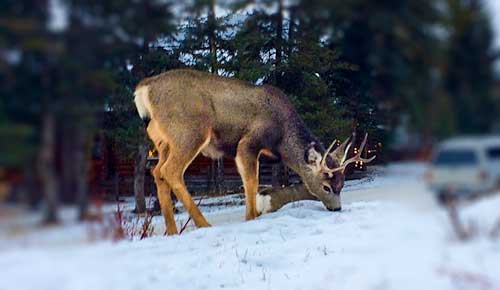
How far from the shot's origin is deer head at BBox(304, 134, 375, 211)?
→ 424 centimetres

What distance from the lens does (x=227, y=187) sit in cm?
551

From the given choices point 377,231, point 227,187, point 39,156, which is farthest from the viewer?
point 227,187

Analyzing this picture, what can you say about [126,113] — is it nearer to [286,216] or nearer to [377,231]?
[286,216]

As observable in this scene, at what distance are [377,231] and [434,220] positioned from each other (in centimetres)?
32

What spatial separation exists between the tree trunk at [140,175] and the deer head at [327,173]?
103cm

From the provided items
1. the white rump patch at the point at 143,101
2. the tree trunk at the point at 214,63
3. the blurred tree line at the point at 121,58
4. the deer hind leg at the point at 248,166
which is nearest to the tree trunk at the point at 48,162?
the blurred tree line at the point at 121,58

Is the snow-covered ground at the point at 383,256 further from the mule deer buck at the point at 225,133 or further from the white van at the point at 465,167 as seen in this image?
the mule deer buck at the point at 225,133

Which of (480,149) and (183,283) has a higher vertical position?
(480,149)

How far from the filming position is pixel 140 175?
12.6 feet

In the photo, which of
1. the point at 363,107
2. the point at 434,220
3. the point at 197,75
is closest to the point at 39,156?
the point at 434,220

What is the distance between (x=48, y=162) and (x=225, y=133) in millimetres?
2451

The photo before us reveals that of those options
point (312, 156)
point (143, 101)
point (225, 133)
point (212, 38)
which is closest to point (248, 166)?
point (225, 133)

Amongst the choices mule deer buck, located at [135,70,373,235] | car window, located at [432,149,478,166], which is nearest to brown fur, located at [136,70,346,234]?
mule deer buck, located at [135,70,373,235]

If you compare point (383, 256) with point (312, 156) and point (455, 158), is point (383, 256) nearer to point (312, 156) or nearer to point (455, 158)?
point (455, 158)
